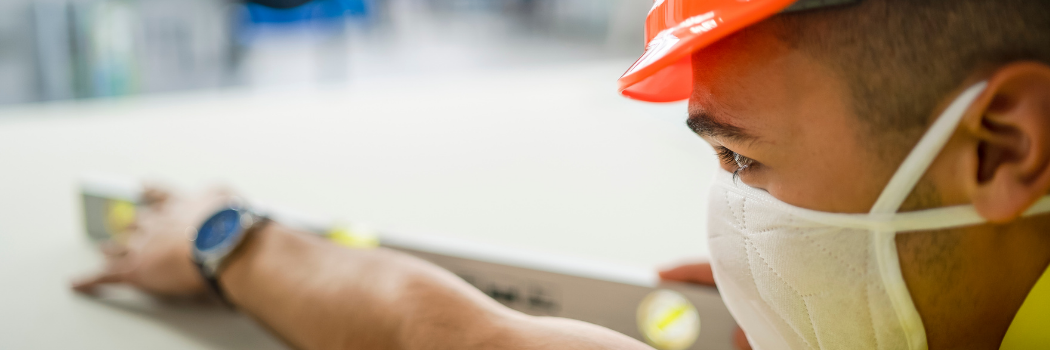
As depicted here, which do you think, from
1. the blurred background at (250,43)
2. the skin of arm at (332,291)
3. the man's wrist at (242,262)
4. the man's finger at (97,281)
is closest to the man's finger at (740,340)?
the skin of arm at (332,291)

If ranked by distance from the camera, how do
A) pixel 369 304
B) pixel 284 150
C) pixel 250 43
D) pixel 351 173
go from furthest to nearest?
pixel 250 43 → pixel 284 150 → pixel 351 173 → pixel 369 304

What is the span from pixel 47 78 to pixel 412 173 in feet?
9.18

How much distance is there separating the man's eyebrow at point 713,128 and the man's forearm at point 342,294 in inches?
12.3

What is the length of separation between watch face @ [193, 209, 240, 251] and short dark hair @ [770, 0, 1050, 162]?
2.51 ft

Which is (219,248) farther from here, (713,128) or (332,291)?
(713,128)

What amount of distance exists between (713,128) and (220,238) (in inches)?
27.6

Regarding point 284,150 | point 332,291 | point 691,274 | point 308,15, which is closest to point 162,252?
point 332,291

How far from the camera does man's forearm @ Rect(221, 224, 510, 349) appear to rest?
0.73m

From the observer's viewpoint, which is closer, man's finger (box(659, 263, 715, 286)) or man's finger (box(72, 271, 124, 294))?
man's finger (box(659, 263, 715, 286))

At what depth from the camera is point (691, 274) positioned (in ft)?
2.94

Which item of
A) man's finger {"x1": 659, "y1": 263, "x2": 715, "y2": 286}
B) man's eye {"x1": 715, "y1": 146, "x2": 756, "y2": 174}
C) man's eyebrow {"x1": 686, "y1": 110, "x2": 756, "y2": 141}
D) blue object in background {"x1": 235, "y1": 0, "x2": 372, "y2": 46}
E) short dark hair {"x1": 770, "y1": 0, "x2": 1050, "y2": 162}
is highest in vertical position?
blue object in background {"x1": 235, "y1": 0, "x2": 372, "y2": 46}

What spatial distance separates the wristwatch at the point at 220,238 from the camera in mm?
908

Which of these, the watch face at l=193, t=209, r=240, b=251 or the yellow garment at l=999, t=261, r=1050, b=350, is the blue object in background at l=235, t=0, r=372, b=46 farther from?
the yellow garment at l=999, t=261, r=1050, b=350

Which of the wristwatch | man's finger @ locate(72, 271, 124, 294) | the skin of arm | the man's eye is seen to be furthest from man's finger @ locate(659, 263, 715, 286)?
man's finger @ locate(72, 271, 124, 294)
